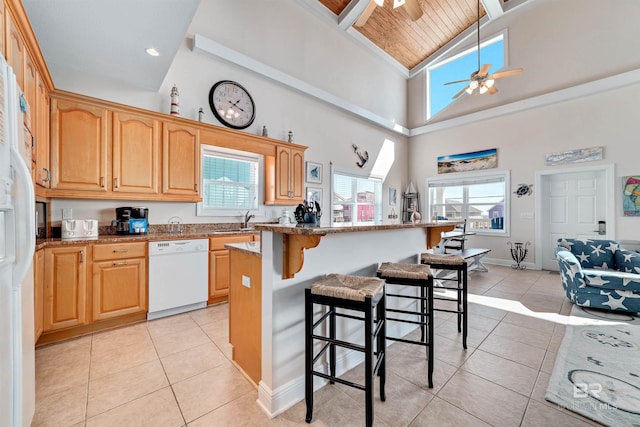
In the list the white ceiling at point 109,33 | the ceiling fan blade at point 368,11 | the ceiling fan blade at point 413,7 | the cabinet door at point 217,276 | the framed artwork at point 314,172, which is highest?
the ceiling fan blade at point 368,11

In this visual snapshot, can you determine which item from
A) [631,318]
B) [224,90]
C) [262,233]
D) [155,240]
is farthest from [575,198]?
[155,240]

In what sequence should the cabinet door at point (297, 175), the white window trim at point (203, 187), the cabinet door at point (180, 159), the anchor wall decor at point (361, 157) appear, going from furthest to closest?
the anchor wall decor at point (361, 157) → the cabinet door at point (297, 175) → the white window trim at point (203, 187) → the cabinet door at point (180, 159)

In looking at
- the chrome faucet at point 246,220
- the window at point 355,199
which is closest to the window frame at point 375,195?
the window at point 355,199

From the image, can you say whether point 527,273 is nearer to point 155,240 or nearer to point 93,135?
point 155,240

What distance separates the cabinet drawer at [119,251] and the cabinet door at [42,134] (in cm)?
74

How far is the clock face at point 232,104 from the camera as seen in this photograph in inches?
149

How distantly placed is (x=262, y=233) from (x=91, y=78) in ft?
10.0

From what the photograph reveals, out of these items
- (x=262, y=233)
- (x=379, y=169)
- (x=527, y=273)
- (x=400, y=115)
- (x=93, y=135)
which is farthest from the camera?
(x=400, y=115)

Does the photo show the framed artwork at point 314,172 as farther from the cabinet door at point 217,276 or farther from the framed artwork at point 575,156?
the framed artwork at point 575,156

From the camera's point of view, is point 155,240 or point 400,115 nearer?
point 155,240

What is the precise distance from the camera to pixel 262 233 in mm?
1587

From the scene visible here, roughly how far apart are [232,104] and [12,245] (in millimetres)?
3397

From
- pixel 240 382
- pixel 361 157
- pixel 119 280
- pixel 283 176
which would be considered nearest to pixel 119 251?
pixel 119 280

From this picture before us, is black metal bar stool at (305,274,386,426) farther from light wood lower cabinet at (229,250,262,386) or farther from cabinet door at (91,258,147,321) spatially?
cabinet door at (91,258,147,321)
